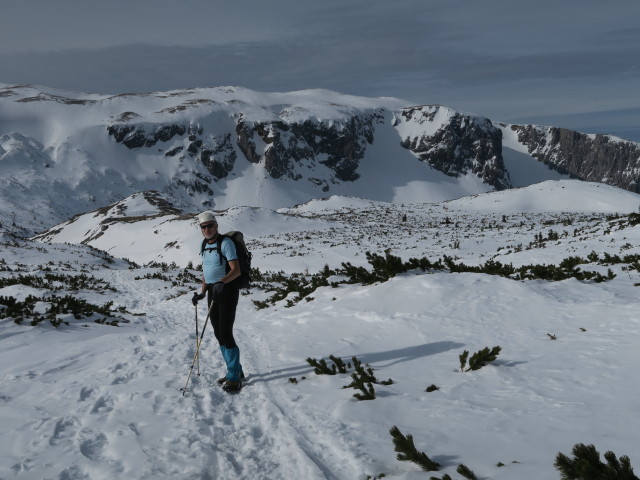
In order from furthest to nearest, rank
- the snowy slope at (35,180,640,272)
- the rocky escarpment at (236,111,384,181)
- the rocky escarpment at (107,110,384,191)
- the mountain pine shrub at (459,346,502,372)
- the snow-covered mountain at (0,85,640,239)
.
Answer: the rocky escarpment at (236,111,384,181) → the rocky escarpment at (107,110,384,191) → the snow-covered mountain at (0,85,640,239) → the snowy slope at (35,180,640,272) → the mountain pine shrub at (459,346,502,372)

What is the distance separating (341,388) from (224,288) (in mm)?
2355

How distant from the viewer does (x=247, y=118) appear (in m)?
186

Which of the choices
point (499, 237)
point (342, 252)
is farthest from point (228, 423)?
point (499, 237)

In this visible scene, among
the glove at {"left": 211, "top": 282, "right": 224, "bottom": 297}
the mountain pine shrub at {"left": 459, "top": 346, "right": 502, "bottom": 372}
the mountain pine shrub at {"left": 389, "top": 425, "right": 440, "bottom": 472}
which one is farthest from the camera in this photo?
the glove at {"left": 211, "top": 282, "right": 224, "bottom": 297}

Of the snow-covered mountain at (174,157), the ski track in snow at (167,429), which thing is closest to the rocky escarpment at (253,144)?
the snow-covered mountain at (174,157)

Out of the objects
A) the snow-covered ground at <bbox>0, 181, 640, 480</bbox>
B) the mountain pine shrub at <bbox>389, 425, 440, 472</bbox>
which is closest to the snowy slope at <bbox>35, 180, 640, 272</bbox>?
the snow-covered ground at <bbox>0, 181, 640, 480</bbox>

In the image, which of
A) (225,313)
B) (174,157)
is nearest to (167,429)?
(225,313)

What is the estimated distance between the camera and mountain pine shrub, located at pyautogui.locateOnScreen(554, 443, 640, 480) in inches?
116

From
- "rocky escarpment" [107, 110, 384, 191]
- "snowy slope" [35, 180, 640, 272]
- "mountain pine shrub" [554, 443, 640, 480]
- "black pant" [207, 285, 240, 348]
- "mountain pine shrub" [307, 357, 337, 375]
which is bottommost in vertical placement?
"snowy slope" [35, 180, 640, 272]

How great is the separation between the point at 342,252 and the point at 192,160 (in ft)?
494

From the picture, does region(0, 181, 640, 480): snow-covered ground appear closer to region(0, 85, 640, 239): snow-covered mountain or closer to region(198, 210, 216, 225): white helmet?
region(198, 210, 216, 225): white helmet

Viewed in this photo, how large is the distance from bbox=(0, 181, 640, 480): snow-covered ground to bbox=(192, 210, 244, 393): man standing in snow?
488 mm

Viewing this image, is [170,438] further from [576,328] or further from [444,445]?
[576,328]

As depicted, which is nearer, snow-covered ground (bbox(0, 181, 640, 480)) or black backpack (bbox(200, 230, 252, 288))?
snow-covered ground (bbox(0, 181, 640, 480))
